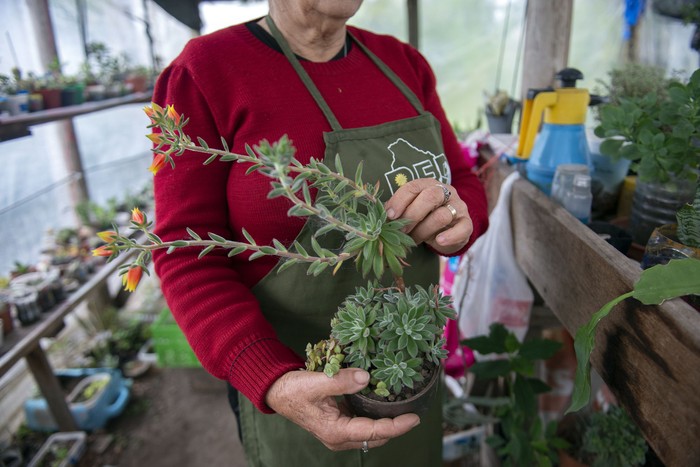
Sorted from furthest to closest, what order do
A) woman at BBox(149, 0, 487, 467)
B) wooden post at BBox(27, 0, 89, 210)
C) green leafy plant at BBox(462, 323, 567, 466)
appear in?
wooden post at BBox(27, 0, 89, 210)
green leafy plant at BBox(462, 323, 567, 466)
woman at BBox(149, 0, 487, 467)

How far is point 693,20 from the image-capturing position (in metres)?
1.99

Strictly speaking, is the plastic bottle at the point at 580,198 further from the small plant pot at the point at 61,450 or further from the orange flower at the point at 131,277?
the small plant pot at the point at 61,450

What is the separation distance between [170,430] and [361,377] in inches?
103

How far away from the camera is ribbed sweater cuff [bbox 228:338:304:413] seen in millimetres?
870

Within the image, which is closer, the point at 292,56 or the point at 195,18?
the point at 292,56

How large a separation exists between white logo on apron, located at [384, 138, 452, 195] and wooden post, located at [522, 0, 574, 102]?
103cm

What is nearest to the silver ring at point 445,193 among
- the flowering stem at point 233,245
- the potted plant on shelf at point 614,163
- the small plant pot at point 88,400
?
the flowering stem at point 233,245

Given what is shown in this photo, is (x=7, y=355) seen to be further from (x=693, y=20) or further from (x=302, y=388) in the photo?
(x=693, y=20)

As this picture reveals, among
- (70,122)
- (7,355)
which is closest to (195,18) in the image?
(70,122)

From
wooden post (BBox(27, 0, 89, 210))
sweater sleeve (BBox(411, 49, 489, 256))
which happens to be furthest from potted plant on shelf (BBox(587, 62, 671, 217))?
wooden post (BBox(27, 0, 89, 210))

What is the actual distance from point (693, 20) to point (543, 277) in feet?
5.30

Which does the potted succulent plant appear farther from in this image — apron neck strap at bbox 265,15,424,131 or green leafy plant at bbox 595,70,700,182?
green leafy plant at bbox 595,70,700,182

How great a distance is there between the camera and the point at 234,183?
1001mm

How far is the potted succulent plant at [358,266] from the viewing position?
2.24 ft
